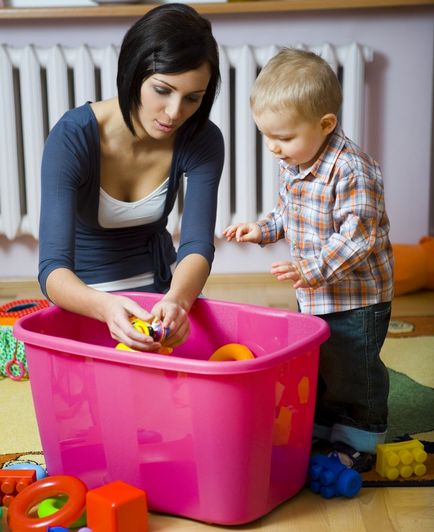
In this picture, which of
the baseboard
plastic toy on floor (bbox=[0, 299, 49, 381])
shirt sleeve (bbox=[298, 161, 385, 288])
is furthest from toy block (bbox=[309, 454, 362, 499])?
the baseboard

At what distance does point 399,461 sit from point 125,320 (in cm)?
47

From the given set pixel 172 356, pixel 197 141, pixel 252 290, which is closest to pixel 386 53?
pixel 252 290

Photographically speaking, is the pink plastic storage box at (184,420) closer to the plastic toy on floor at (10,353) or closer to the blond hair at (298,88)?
the blond hair at (298,88)

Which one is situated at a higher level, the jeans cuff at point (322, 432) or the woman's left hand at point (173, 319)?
the woman's left hand at point (173, 319)

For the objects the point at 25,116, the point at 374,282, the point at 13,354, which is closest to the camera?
the point at 374,282

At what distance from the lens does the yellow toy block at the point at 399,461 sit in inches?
46.7

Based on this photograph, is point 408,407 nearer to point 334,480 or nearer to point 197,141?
point 334,480

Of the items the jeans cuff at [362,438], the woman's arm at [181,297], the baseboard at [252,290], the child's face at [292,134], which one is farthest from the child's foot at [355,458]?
the baseboard at [252,290]

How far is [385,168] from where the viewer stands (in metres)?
2.39

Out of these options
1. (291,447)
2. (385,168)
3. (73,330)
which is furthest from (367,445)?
(385,168)

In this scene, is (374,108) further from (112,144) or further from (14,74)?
(112,144)

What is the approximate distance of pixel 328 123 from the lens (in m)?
1.15

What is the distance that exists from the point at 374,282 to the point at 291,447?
0.28 m

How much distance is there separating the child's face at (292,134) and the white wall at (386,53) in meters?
1.23
